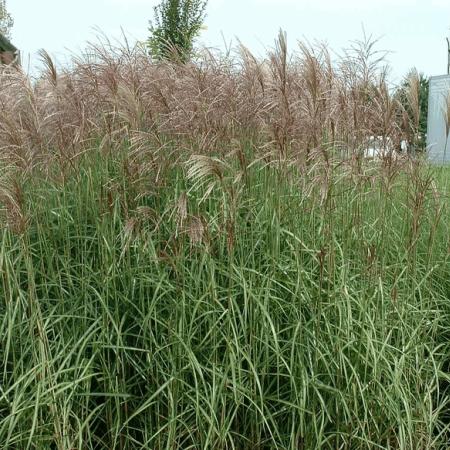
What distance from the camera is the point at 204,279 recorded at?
132 inches

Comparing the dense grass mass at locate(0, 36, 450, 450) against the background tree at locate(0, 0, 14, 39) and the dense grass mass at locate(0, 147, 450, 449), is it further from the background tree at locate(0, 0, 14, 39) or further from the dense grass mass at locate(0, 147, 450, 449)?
the background tree at locate(0, 0, 14, 39)

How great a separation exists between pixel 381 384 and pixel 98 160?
6.05 ft

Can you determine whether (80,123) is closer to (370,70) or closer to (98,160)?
(98,160)

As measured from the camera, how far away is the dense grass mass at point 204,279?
10.1 feet

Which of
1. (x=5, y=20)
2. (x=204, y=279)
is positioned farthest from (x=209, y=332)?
(x=5, y=20)

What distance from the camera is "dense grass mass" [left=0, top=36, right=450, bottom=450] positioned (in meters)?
3.08

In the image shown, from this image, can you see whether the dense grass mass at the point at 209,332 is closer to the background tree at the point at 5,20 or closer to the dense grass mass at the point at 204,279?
the dense grass mass at the point at 204,279

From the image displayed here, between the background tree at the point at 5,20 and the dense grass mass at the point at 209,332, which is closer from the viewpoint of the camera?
the dense grass mass at the point at 209,332

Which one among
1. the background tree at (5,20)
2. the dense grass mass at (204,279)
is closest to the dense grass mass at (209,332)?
the dense grass mass at (204,279)

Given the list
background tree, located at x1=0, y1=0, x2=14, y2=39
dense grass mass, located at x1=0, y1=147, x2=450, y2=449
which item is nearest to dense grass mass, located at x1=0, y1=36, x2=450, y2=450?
dense grass mass, located at x1=0, y1=147, x2=450, y2=449

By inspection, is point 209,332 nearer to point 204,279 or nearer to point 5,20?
Result: point 204,279

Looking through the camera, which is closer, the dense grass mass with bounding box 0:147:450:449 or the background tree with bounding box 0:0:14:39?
the dense grass mass with bounding box 0:147:450:449

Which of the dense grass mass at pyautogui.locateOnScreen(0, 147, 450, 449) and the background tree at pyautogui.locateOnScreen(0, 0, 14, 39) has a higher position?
the background tree at pyautogui.locateOnScreen(0, 0, 14, 39)

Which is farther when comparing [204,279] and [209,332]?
[204,279]
